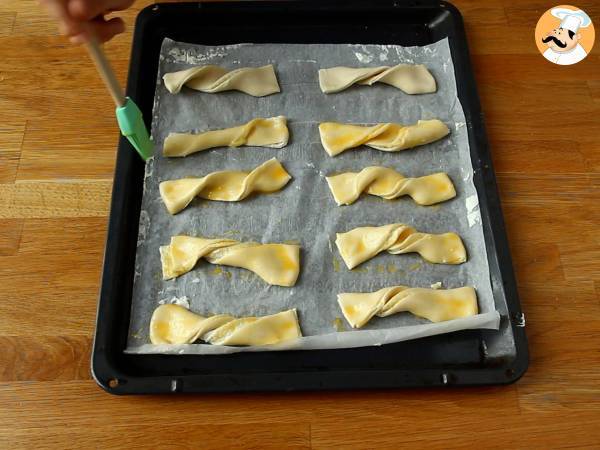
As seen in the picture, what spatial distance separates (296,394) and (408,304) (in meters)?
0.29

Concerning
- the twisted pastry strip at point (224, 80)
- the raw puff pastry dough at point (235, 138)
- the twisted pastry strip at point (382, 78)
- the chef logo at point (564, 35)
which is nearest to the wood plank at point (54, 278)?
the raw puff pastry dough at point (235, 138)

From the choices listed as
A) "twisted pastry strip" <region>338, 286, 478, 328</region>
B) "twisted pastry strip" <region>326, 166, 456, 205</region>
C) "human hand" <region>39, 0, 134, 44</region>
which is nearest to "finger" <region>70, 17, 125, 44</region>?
"human hand" <region>39, 0, 134, 44</region>

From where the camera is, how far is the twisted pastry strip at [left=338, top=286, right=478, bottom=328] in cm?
115

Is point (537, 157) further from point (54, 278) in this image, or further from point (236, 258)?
point (54, 278)

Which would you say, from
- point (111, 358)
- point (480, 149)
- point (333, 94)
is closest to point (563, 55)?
point (480, 149)

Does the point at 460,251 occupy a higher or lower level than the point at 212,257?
lower

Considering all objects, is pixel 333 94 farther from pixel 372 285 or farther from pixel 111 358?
pixel 111 358

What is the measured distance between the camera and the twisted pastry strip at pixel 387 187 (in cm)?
129

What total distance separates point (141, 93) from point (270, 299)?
0.62 meters

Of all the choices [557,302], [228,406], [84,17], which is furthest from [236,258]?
[557,302]

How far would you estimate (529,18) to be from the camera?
1.59 m

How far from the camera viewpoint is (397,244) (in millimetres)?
1217

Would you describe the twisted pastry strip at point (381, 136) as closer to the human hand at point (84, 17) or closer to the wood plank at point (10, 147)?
the human hand at point (84, 17)

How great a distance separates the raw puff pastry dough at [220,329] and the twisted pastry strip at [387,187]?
0.32 metres
